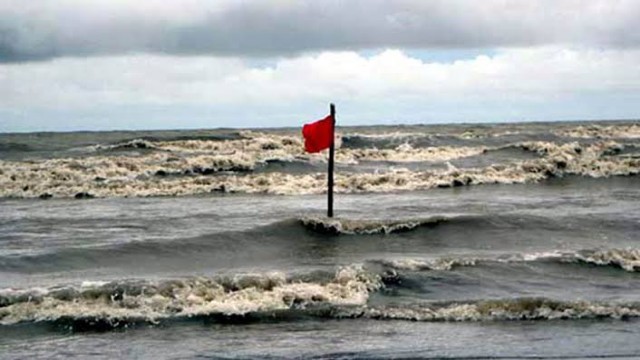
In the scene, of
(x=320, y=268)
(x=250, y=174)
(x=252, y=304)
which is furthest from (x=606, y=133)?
(x=252, y=304)

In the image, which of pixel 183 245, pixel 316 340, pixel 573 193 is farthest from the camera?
pixel 573 193

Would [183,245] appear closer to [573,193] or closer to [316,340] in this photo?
[316,340]

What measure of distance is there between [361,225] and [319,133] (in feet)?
7.98

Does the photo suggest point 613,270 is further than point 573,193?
No

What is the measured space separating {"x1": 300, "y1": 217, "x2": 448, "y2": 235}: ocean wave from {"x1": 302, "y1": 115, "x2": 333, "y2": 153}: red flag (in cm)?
200

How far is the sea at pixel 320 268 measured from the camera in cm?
1066

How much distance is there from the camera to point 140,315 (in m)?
12.1

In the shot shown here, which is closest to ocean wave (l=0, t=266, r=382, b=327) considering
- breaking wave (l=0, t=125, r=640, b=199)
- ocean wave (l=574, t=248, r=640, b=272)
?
ocean wave (l=574, t=248, r=640, b=272)

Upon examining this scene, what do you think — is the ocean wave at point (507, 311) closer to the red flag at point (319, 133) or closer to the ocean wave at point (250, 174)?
the red flag at point (319, 133)

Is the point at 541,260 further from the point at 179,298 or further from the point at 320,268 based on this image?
the point at 179,298

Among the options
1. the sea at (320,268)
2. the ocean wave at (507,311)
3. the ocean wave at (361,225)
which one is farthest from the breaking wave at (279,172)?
the ocean wave at (507,311)

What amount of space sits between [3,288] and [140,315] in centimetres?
308

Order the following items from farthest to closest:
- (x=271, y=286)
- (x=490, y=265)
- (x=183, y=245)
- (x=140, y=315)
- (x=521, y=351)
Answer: (x=183, y=245) → (x=490, y=265) → (x=271, y=286) → (x=140, y=315) → (x=521, y=351)

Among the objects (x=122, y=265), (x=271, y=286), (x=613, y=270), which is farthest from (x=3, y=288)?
(x=613, y=270)
